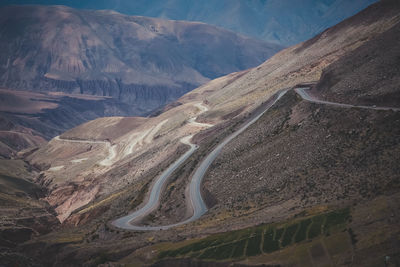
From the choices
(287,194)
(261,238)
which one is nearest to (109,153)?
(287,194)

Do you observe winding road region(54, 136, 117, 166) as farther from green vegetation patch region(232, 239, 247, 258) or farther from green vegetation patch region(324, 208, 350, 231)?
green vegetation patch region(324, 208, 350, 231)

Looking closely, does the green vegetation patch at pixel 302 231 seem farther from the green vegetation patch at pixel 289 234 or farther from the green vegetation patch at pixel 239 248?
the green vegetation patch at pixel 239 248

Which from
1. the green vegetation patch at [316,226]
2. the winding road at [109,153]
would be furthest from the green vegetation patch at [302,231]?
the winding road at [109,153]

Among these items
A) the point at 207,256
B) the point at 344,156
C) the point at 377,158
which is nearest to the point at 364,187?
the point at 377,158

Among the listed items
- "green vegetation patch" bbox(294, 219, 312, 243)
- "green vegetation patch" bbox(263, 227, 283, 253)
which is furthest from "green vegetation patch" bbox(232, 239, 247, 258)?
"green vegetation patch" bbox(294, 219, 312, 243)

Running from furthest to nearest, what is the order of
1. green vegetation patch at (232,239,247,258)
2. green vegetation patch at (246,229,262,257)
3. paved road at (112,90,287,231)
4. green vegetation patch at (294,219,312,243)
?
paved road at (112,90,287,231) → green vegetation patch at (232,239,247,258) → green vegetation patch at (246,229,262,257) → green vegetation patch at (294,219,312,243)

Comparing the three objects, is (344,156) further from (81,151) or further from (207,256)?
(81,151)

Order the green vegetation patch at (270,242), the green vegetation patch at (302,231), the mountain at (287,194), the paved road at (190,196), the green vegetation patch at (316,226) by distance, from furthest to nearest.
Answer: the paved road at (190,196) < the green vegetation patch at (270,242) < the green vegetation patch at (302,231) < the green vegetation patch at (316,226) < the mountain at (287,194)

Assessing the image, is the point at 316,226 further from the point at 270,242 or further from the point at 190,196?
the point at 190,196
